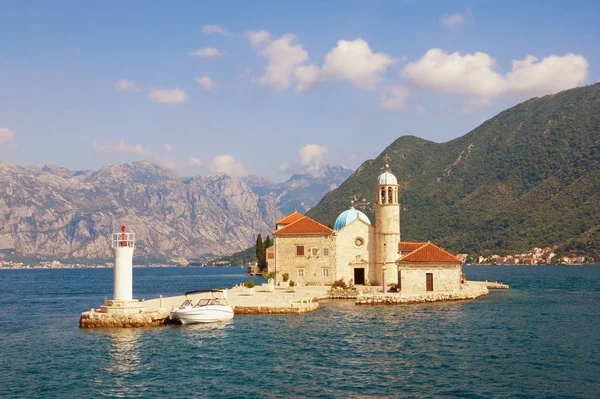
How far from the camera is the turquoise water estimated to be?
25.6m

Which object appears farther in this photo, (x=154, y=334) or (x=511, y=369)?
(x=154, y=334)

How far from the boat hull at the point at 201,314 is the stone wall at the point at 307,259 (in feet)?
71.3

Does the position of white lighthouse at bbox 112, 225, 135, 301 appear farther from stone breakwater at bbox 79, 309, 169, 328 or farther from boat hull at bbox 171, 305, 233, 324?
boat hull at bbox 171, 305, 233, 324

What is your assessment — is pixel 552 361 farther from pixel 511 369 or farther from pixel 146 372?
pixel 146 372

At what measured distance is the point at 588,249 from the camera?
6142 inches

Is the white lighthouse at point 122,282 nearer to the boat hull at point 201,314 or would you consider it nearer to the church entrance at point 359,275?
the boat hull at point 201,314

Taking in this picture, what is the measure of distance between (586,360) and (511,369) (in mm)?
4647

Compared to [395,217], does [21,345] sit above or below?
below

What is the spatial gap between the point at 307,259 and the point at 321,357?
116 feet

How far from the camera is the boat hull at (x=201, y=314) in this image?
145 feet

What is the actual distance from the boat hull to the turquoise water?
46.0 inches

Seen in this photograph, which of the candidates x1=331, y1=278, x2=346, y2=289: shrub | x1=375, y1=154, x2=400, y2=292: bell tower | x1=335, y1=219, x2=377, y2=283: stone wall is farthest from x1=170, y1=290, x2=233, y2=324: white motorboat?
x1=375, y1=154, x2=400, y2=292: bell tower

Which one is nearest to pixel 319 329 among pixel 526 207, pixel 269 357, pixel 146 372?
pixel 269 357

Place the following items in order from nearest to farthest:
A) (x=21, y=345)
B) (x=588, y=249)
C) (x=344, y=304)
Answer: (x=21, y=345), (x=344, y=304), (x=588, y=249)
